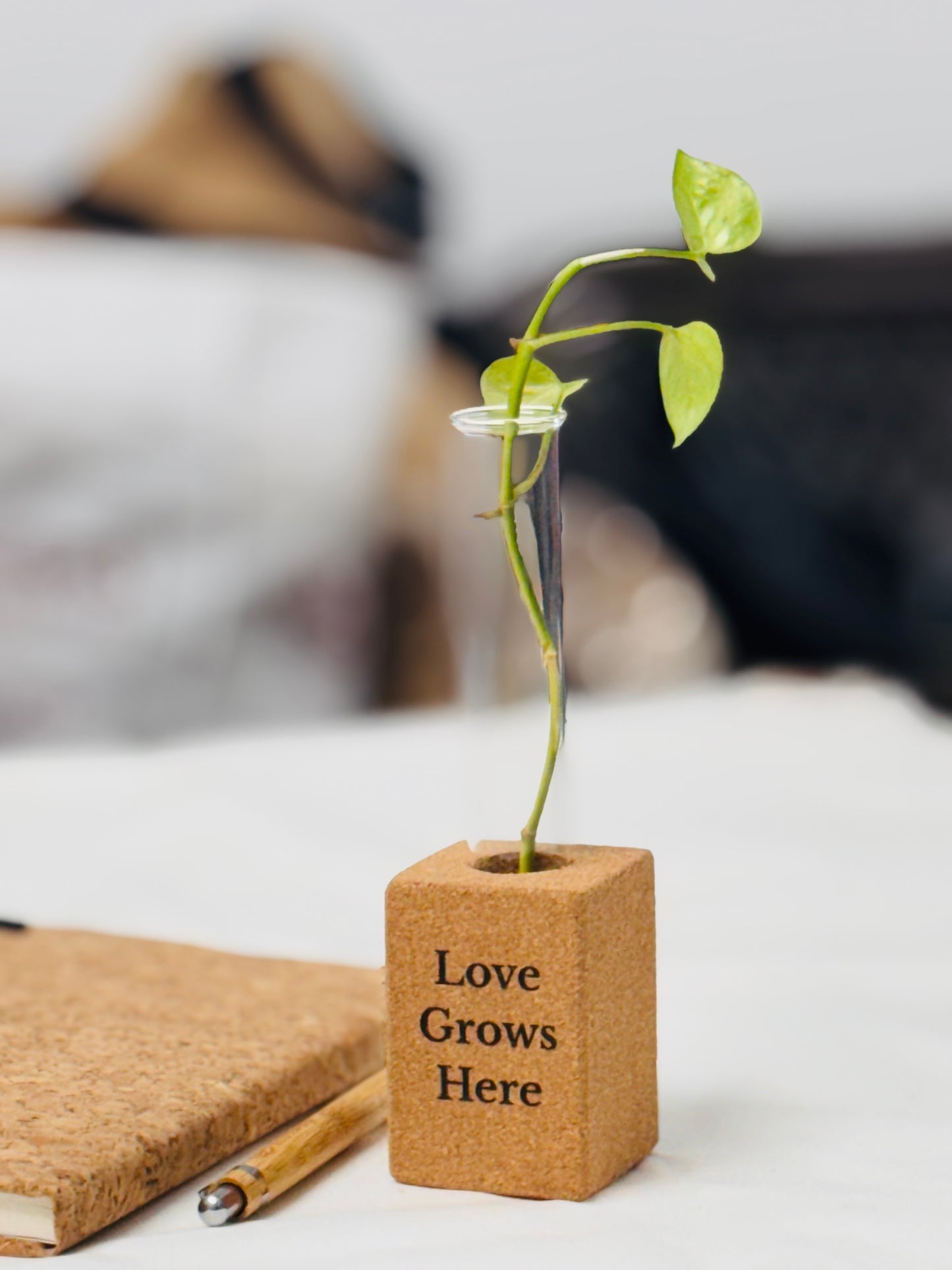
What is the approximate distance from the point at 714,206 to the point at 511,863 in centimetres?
23

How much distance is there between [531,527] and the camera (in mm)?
522

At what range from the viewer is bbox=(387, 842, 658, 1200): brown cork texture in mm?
489

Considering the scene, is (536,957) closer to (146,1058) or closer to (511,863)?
(511,863)

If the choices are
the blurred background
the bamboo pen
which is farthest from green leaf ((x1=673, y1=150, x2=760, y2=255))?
the blurred background

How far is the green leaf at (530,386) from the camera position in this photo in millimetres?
507

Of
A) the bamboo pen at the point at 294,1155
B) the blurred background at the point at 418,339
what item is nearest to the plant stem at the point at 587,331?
the bamboo pen at the point at 294,1155

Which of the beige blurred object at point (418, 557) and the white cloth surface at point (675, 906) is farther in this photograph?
the beige blurred object at point (418, 557)

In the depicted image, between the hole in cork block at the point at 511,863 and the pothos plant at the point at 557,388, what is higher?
the pothos plant at the point at 557,388

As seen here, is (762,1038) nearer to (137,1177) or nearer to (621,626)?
(137,1177)

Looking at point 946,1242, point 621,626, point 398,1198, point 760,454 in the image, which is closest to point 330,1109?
point 398,1198

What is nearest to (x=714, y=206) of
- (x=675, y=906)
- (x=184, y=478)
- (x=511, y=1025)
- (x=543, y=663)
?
(x=543, y=663)

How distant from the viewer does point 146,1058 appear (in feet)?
1.87

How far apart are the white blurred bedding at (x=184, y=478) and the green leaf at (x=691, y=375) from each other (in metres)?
1.81

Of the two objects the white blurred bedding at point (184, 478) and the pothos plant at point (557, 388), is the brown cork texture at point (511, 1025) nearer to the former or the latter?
the pothos plant at point (557, 388)
